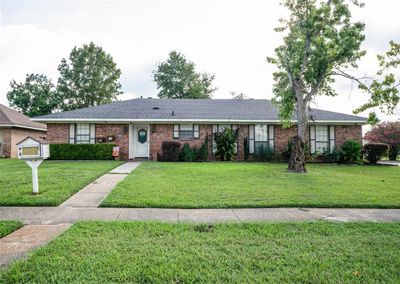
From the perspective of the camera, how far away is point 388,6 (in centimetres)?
944

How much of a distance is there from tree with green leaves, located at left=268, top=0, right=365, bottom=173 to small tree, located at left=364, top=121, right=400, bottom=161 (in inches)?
491

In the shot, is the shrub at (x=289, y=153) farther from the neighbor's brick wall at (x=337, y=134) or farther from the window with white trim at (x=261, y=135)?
the window with white trim at (x=261, y=135)

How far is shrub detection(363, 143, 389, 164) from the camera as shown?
15719 mm

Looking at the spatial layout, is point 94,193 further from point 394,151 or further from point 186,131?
point 394,151

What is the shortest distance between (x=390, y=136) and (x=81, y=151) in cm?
2315

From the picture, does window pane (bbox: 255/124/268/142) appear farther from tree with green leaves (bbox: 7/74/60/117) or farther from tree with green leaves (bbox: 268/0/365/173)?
tree with green leaves (bbox: 7/74/60/117)

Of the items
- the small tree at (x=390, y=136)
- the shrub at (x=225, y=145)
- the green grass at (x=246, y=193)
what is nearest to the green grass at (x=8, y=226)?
the green grass at (x=246, y=193)

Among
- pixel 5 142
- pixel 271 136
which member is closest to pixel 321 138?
pixel 271 136

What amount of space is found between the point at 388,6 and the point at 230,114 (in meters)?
9.43

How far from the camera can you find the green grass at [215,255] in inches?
95.9

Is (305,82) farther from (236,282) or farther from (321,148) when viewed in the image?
(236,282)

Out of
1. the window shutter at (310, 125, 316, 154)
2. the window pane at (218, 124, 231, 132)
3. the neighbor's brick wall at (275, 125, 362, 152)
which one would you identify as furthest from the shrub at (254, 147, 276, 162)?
the window shutter at (310, 125, 316, 154)

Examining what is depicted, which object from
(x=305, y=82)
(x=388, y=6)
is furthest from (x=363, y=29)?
(x=305, y=82)

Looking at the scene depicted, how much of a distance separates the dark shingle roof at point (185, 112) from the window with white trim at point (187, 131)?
64 centimetres
